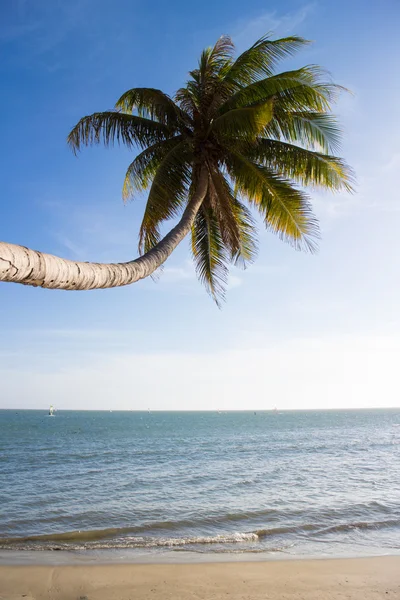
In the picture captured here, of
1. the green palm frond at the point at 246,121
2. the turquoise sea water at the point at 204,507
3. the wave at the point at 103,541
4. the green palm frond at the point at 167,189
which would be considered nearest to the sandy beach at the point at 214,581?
the turquoise sea water at the point at 204,507

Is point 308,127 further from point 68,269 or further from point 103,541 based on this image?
point 103,541

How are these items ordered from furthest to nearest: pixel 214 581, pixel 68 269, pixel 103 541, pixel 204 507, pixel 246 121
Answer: pixel 204 507 < pixel 103 541 < pixel 214 581 < pixel 246 121 < pixel 68 269

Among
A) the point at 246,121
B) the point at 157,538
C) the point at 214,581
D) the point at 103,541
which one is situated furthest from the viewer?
the point at 157,538

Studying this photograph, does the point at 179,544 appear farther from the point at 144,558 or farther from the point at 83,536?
the point at 83,536

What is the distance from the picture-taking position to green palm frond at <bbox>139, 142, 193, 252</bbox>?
332 inches

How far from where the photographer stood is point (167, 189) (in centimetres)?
864

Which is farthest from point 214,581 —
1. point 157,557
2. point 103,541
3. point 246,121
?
point 246,121

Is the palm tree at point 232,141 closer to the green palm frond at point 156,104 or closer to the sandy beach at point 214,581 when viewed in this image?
the green palm frond at point 156,104

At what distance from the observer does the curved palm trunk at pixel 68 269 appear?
10.7 feet

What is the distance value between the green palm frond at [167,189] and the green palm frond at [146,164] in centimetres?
66

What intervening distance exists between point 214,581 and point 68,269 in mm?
6633

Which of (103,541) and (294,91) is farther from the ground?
(294,91)

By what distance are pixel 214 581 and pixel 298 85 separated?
9208 mm

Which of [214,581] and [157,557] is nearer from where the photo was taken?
[214,581]
